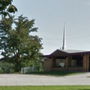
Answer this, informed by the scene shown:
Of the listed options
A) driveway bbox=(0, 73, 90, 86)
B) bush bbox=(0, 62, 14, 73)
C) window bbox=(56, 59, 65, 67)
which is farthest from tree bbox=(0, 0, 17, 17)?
bush bbox=(0, 62, 14, 73)

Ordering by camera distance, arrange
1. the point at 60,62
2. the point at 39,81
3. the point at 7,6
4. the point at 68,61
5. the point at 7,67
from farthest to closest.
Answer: the point at 7,67
the point at 60,62
the point at 68,61
the point at 39,81
the point at 7,6

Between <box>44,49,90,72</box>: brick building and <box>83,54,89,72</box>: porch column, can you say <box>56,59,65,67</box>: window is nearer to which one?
<box>44,49,90,72</box>: brick building

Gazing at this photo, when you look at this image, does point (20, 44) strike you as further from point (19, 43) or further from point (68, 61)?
point (68, 61)

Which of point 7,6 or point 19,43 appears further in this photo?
point 19,43

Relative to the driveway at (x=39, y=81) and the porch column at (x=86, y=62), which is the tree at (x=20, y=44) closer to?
the porch column at (x=86, y=62)

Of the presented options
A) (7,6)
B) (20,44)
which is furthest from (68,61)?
(7,6)

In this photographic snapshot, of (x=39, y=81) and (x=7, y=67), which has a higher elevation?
(x=7, y=67)

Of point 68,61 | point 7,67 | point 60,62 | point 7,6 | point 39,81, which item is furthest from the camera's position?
point 7,67

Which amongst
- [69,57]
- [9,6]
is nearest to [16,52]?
[69,57]

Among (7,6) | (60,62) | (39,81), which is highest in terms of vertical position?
(7,6)

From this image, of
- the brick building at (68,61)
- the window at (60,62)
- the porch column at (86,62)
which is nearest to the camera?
the porch column at (86,62)

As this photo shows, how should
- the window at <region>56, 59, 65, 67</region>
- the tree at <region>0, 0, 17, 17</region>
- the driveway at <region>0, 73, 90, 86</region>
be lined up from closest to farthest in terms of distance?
1. the tree at <region>0, 0, 17, 17</region>
2. the driveway at <region>0, 73, 90, 86</region>
3. the window at <region>56, 59, 65, 67</region>

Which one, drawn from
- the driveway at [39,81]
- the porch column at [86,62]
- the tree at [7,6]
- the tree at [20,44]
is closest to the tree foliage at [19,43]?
the tree at [20,44]

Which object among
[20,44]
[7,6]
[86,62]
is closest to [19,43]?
[20,44]
